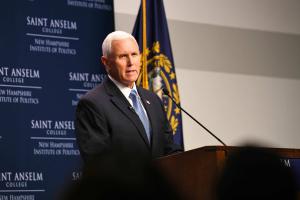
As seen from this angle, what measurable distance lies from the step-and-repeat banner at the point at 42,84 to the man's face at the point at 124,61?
1694 millimetres

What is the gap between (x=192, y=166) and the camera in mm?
2832

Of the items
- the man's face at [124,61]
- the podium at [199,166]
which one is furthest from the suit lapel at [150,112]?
the podium at [199,166]

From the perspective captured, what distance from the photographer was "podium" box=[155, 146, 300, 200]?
105 inches

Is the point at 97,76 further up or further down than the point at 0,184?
further up

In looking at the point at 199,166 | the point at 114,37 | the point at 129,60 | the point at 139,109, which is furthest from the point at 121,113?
the point at 199,166

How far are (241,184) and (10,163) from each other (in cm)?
441

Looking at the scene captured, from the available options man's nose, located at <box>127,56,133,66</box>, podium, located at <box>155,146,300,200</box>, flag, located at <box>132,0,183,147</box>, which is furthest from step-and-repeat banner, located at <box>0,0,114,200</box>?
podium, located at <box>155,146,300,200</box>

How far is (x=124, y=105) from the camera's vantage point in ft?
11.8

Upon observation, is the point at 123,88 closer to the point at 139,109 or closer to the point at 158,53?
the point at 139,109

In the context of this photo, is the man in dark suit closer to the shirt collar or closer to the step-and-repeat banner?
the shirt collar

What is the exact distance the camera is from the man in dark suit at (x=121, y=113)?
3.39 metres

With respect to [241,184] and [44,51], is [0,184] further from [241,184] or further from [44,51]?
[241,184]

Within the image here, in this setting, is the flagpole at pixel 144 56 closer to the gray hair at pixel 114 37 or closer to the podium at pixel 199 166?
the gray hair at pixel 114 37

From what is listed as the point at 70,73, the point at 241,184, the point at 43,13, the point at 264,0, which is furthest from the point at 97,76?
the point at 241,184
